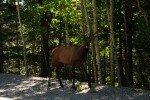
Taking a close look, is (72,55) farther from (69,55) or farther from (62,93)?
(62,93)

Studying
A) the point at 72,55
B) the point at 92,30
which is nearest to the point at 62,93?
the point at 72,55

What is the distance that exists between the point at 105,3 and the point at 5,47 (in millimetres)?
13795

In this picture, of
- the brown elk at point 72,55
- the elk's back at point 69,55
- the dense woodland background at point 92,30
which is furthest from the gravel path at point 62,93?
the dense woodland background at point 92,30

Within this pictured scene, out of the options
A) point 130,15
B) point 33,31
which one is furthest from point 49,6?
point 130,15

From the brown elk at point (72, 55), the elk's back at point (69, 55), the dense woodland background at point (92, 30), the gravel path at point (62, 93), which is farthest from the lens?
the dense woodland background at point (92, 30)

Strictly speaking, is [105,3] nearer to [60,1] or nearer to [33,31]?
[60,1]

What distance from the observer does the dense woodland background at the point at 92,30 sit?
1758 centimetres

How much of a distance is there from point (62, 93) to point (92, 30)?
258 inches

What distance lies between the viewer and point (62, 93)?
13.1 m

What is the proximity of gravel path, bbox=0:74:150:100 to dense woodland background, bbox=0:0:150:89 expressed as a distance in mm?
2287

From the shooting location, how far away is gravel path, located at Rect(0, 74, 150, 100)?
12125mm

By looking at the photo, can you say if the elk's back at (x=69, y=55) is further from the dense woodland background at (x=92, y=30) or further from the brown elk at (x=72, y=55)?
the dense woodland background at (x=92, y=30)

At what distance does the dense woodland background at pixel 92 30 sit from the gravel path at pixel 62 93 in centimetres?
229

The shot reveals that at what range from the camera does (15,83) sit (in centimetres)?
1642
